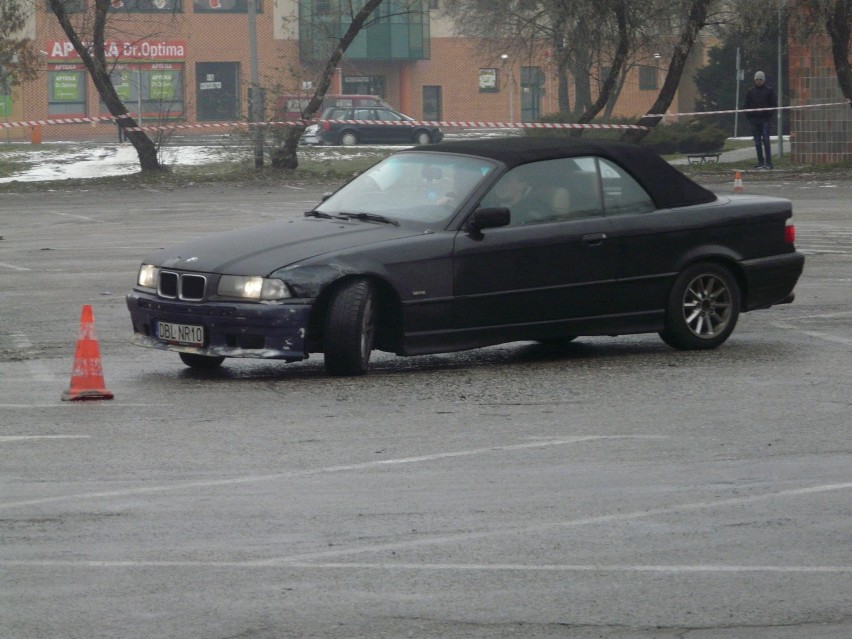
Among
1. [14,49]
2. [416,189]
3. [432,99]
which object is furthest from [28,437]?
[432,99]

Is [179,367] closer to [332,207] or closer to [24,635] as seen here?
[332,207]

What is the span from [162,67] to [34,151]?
2635 cm

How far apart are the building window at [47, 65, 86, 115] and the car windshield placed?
61.0 m

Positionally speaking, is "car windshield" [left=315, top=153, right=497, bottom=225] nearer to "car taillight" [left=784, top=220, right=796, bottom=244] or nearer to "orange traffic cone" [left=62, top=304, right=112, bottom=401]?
"orange traffic cone" [left=62, top=304, right=112, bottom=401]

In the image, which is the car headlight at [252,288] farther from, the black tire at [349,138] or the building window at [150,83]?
the building window at [150,83]

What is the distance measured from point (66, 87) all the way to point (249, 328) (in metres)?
63.5

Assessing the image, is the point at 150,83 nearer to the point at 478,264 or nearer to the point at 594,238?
the point at 594,238

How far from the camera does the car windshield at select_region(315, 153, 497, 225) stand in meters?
11.0

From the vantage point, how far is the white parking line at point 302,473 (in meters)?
7.07

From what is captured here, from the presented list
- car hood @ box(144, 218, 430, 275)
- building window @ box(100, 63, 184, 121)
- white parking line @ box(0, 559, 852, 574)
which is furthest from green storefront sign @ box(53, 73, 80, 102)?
white parking line @ box(0, 559, 852, 574)

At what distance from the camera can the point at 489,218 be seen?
10695 mm

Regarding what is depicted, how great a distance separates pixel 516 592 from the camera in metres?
5.59

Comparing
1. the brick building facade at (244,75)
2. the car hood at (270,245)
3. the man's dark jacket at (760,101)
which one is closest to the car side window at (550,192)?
the car hood at (270,245)

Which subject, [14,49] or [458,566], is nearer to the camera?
[458,566]
